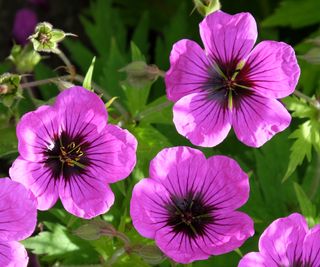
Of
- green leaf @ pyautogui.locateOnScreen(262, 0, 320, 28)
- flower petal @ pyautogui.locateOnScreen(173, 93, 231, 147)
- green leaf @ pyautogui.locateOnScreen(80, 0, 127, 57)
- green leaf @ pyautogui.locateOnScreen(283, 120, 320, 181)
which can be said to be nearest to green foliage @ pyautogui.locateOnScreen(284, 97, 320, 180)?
green leaf @ pyautogui.locateOnScreen(283, 120, 320, 181)

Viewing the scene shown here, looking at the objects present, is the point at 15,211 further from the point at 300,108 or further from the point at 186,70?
the point at 300,108

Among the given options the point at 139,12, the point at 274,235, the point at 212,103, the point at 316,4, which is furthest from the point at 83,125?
the point at 139,12

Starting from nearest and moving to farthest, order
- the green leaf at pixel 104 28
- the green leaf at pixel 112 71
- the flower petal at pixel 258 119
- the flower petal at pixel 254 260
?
1. the flower petal at pixel 254 260
2. the flower petal at pixel 258 119
3. the green leaf at pixel 112 71
4. the green leaf at pixel 104 28

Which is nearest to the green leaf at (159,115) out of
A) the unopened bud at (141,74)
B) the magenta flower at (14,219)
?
the unopened bud at (141,74)

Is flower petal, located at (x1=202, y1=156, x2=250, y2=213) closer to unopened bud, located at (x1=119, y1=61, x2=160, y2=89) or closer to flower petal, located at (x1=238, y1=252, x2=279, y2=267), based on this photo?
flower petal, located at (x1=238, y1=252, x2=279, y2=267)

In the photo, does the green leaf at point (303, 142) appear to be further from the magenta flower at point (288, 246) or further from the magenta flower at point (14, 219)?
the magenta flower at point (14, 219)

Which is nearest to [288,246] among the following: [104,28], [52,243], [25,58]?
[52,243]
